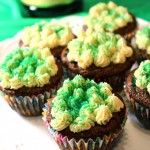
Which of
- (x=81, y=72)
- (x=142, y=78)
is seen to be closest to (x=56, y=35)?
(x=81, y=72)

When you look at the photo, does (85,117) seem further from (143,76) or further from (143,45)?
(143,45)

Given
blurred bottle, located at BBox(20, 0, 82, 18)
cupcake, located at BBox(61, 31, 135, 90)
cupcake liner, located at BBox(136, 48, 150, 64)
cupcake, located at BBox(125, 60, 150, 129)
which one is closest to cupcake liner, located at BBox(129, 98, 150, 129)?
cupcake, located at BBox(125, 60, 150, 129)

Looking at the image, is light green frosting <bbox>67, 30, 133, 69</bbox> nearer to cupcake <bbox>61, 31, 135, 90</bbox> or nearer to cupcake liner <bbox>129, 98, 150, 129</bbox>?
cupcake <bbox>61, 31, 135, 90</bbox>

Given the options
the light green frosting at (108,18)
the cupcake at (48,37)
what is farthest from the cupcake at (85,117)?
the light green frosting at (108,18)

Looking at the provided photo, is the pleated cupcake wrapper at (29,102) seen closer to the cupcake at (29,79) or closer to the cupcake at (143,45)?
the cupcake at (29,79)

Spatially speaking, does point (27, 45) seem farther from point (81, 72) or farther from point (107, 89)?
point (107, 89)
